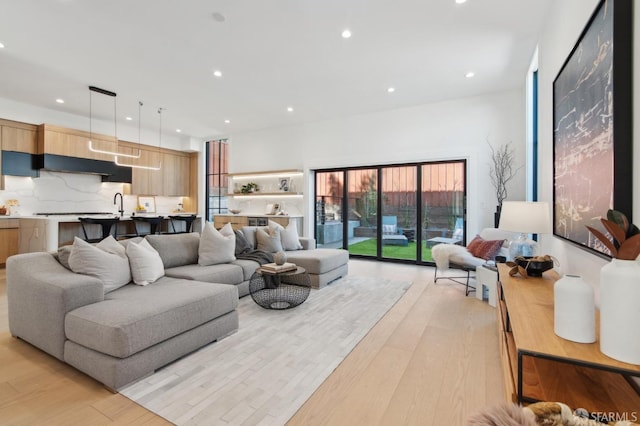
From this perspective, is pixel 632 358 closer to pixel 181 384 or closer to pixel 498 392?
pixel 498 392

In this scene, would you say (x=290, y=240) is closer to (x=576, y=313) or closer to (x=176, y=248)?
(x=176, y=248)

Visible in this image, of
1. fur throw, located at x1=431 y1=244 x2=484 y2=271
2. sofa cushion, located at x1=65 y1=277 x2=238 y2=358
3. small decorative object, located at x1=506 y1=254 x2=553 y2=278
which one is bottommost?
sofa cushion, located at x1=65 y1=277 x2=238 y2=358

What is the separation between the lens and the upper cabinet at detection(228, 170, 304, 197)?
24.6 ft

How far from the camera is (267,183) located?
802 cm

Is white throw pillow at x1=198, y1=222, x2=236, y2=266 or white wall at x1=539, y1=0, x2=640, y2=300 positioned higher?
white wall at x1=539, y1=0, x2=640, y2=300

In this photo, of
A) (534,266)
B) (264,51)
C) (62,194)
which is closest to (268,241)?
(264,51)

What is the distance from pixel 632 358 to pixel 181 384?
2.23 meters

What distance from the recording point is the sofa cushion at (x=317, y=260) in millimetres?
4160

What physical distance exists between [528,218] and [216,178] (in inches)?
331

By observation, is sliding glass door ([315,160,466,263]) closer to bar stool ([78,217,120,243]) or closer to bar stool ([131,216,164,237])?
bar stool ([131,216,164,237])

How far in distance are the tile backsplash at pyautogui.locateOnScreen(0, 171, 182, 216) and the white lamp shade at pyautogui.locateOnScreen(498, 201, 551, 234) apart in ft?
27.2

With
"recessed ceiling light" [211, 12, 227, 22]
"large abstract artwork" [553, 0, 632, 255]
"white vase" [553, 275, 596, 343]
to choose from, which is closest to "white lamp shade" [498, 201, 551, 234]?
"large abstract artwork" [553, 0, 632, 255]

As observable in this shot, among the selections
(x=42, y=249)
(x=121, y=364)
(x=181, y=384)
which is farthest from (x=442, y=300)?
(x=42, y=249)

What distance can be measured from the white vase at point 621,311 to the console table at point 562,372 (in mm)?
38
